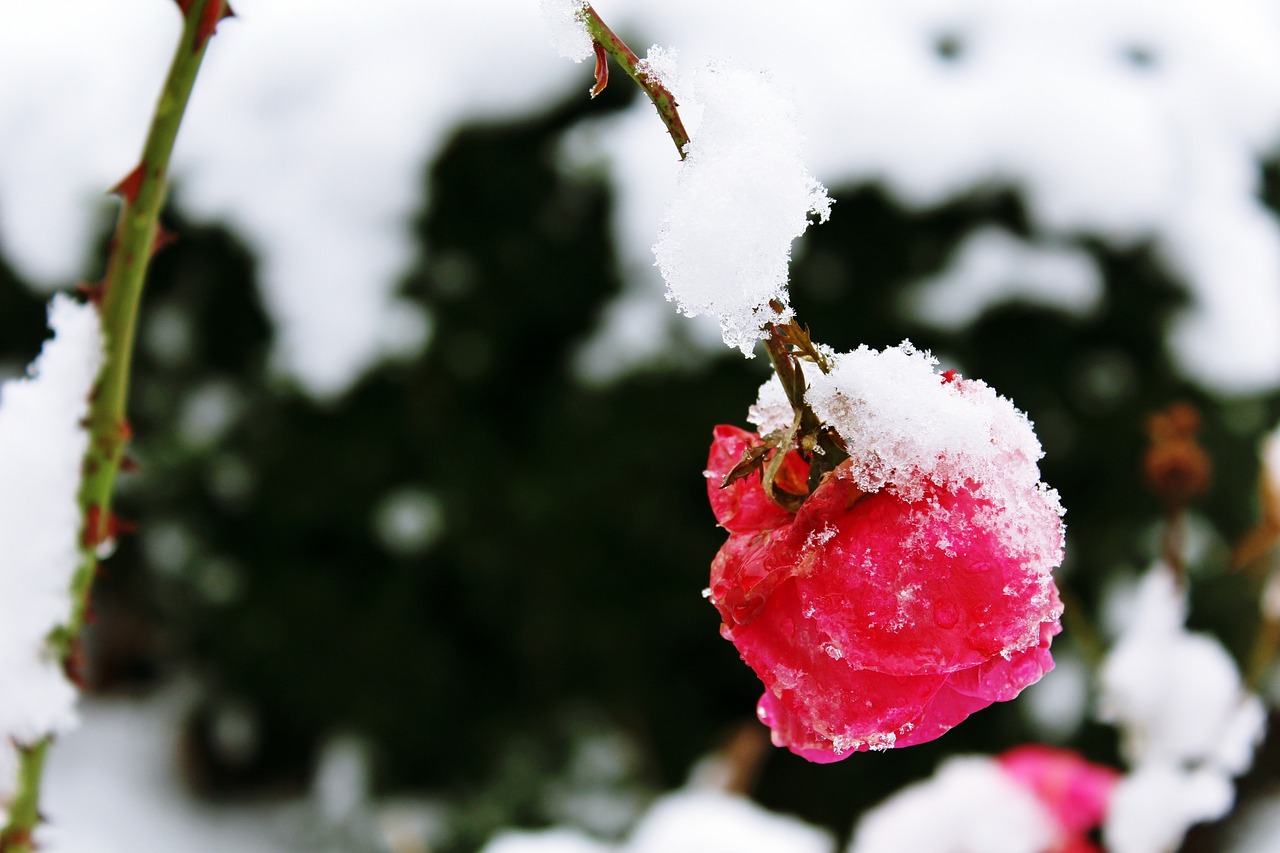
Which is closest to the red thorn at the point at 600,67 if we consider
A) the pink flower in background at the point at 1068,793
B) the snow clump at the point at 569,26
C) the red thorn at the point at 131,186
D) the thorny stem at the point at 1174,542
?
the snow clump at the point at 569,26

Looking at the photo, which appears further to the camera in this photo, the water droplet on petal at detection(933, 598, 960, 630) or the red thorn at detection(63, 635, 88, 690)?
the red thorn at detection(63, 635, 88, 690)

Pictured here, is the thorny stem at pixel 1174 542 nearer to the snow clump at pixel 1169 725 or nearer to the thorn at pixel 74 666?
the snow clump at pixel 1169 725

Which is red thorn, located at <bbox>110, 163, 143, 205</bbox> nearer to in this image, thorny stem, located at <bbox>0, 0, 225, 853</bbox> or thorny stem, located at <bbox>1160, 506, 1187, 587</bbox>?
thorny stem, located at <bbox>0, 0, 225, 853</bbox>

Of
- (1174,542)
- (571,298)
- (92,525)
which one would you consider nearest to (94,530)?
(92,525)

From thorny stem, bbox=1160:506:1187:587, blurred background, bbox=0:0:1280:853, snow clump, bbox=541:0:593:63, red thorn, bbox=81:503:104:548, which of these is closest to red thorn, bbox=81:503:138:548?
red thorn, bbox=81:503:104:548

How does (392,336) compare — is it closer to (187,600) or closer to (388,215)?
(388,215)

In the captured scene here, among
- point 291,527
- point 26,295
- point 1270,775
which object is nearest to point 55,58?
point 26,295

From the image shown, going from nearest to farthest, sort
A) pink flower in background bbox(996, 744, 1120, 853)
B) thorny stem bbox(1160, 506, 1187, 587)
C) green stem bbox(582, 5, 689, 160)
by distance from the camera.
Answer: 1. green stem bbox(582, 5, 689, 160)
2. thorny stem bbox(1160, 506, 1187, 587)
3. pink flower in background bbox(996, 744, 1120, 853)
